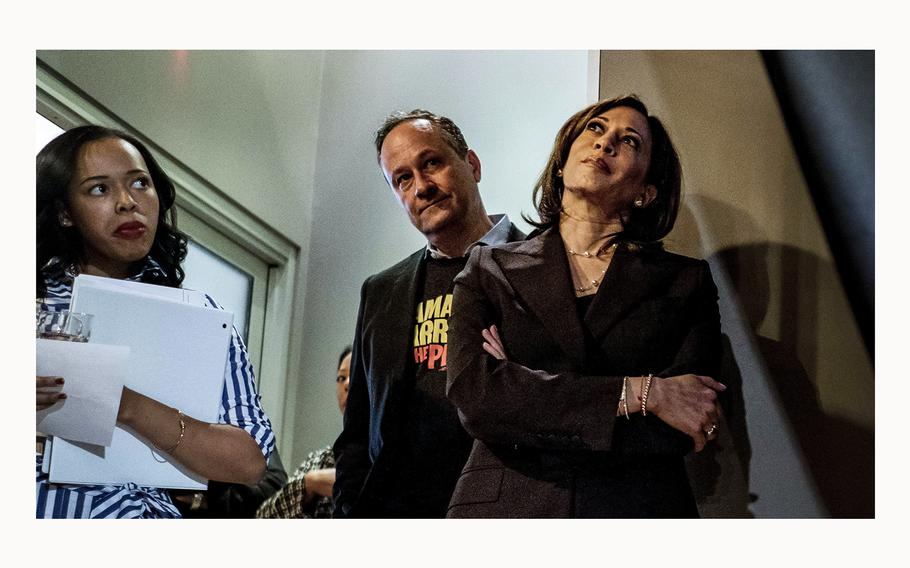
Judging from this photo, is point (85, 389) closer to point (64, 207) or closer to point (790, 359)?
point (64, 207)

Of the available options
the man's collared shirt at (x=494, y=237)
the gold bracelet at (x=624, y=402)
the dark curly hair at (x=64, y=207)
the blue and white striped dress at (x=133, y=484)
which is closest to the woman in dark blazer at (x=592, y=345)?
the gold bracelet at (x=624, y=402)

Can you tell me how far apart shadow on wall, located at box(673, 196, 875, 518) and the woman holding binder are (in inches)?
37.8

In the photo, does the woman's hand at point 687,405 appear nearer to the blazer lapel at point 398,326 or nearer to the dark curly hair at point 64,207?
the blazer lapel at point 398,326

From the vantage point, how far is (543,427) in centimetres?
207

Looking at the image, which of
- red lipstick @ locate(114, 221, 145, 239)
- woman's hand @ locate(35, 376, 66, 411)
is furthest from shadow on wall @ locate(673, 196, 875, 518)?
woman's hand @ locate(35, 376, 66, 411)

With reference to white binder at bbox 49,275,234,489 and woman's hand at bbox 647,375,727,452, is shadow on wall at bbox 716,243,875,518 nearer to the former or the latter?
woman's hand at bbox 647,375,727,452

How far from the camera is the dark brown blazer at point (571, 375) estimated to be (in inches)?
81.7

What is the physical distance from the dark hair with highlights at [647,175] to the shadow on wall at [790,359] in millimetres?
82

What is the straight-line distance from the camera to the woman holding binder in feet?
7.39

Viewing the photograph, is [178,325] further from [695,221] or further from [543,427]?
[695,221]

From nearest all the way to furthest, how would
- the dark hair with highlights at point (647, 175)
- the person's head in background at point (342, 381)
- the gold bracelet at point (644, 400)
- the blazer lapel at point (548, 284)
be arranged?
the gold bracelet at point (644, 400) < the blazer lapel at point (548, 284) < the dark hair with highlights at point (647, 175) < the person's head in background at point (342, 381)

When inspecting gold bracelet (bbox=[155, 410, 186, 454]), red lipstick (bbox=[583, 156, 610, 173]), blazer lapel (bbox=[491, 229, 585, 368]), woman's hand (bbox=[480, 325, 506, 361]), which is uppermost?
red lipstick (bbox=[583, 156, 610, 173])
